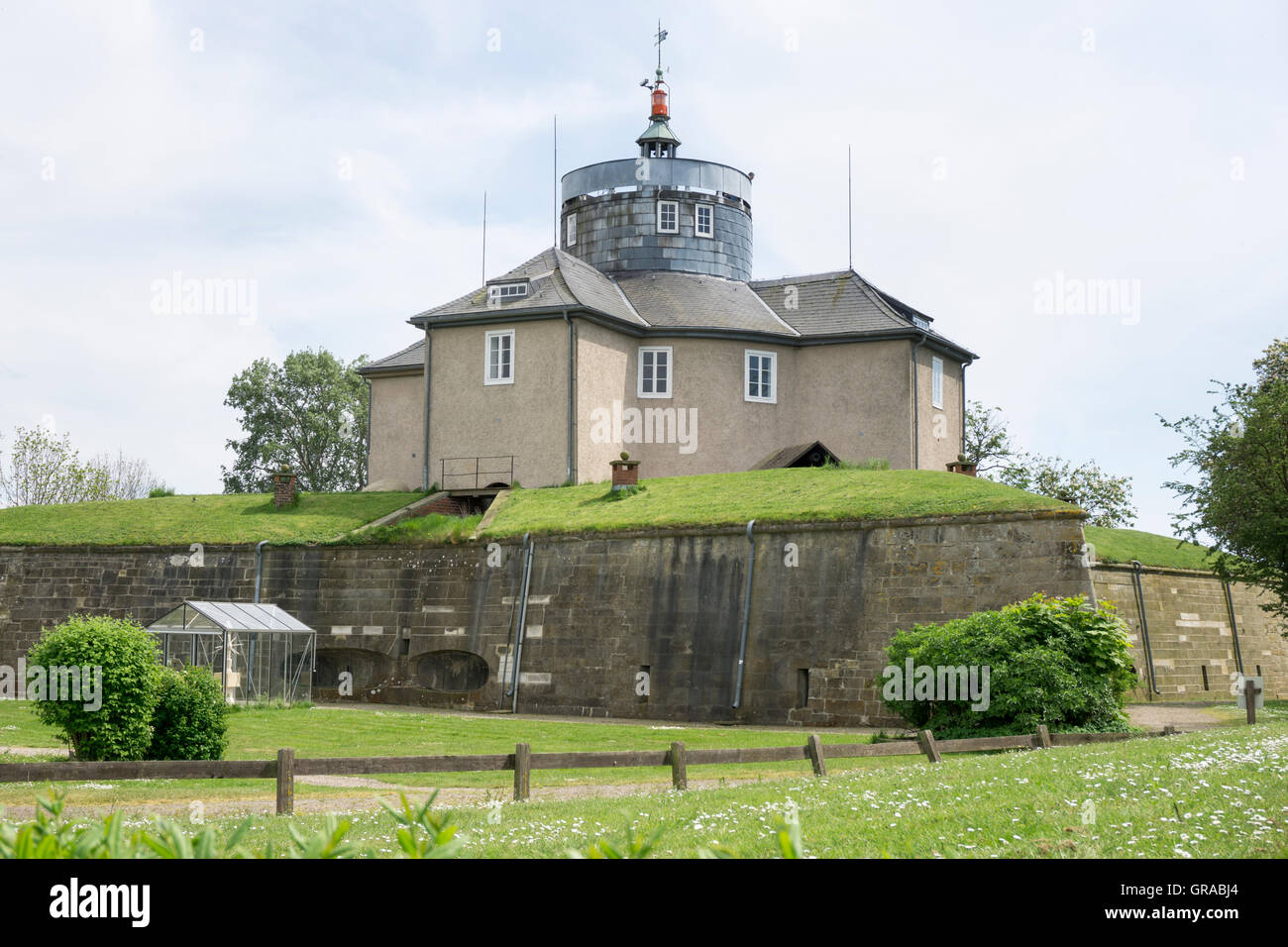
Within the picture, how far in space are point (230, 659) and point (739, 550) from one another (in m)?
11.6

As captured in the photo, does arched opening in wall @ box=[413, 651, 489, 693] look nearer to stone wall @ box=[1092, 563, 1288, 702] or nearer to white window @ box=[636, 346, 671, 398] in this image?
white window @ box=[636, 346, 671, 398]

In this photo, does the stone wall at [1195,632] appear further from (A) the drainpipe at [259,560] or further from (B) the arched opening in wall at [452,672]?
(A) the drainpipe at [259,560]

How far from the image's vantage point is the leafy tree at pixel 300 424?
70875 millimetres

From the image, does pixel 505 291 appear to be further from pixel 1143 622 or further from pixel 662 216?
pixel 1143 622

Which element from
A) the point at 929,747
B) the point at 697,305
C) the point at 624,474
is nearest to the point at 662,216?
the point at 697,305

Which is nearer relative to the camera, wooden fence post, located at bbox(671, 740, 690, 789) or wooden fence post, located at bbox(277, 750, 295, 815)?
wooden fence post, located at bbox(277, 750, 295, 815)

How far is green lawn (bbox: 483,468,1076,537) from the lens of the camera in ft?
89.0

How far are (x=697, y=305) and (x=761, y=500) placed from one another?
12.1m

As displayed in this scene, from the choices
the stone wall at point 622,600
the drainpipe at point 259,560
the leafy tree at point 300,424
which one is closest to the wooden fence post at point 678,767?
the stone wall at point 622,600

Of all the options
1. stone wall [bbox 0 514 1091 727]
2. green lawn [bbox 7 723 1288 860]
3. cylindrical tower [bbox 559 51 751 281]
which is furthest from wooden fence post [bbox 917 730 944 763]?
cylindrical tower [bbox 559 51 751 281]

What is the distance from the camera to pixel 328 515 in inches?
1444

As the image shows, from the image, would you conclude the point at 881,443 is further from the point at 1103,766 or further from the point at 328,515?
the point at 1103,766

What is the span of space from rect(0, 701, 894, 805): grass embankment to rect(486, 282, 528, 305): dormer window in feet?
47.1

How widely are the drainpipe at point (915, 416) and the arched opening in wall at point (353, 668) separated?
16868mm
